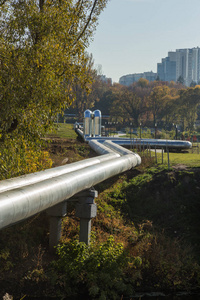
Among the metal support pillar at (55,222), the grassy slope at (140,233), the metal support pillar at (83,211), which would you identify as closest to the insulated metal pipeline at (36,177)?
the metal support pillar at (83,211)

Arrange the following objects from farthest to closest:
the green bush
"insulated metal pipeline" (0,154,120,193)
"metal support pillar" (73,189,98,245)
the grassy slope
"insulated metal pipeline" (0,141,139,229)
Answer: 1. "metal support pillar" (73,189,98,245)
2. the grassy slope
3. the green bush
4. "insulated metal pipeline" (0,154,120,193)
5. "insulated metal pipeline" (0,141,139,229)

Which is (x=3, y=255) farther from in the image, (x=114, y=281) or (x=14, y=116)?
(x=14, y=116)

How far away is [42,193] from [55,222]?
3.81 metres

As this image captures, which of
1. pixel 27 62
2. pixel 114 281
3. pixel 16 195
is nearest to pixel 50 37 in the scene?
pixel 27 62

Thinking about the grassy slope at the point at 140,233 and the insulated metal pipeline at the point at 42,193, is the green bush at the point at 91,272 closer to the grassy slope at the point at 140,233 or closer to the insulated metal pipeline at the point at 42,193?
the grassy slope at the point at 140,233

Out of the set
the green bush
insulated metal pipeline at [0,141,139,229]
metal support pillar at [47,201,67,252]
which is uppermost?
insulated metal pipeline at [0,141,139,229]

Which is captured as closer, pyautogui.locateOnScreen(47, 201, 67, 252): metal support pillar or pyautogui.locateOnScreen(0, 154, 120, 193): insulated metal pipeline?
pyautogui.locateOnScreen(0, 154, 120, 193): insulated metal pipeline

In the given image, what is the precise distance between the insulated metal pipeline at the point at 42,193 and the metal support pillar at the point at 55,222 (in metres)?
1.27

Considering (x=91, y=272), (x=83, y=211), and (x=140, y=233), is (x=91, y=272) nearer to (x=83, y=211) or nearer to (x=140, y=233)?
(x=83, y=211)

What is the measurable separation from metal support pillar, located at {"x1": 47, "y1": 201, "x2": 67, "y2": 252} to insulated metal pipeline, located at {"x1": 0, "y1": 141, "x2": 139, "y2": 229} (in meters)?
1.27

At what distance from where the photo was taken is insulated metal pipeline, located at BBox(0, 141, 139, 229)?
27.6 ft

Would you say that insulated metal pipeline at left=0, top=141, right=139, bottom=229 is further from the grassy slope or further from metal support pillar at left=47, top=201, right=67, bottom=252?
the grassy slope

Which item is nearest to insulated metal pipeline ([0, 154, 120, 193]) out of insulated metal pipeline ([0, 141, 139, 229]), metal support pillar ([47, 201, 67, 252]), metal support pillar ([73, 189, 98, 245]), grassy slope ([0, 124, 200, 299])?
insulated metal pipeline ([0, 141, 139, 229])

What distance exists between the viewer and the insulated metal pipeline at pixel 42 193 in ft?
27.6
